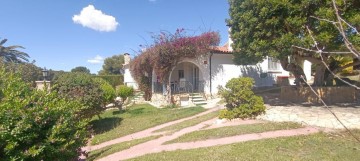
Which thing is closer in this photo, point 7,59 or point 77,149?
point 77,149

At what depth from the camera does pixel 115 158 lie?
9219 mm

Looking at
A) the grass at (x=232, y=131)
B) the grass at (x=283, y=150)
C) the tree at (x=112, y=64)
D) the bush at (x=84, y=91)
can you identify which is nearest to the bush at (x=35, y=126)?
the grass at (x=283, y=150)

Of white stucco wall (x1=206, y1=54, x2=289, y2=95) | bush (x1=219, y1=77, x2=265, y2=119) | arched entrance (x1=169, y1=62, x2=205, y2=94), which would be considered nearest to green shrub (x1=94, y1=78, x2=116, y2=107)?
arched entrance (x1=169, y1=62, x2=205, y2=94)

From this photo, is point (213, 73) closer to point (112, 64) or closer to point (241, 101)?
point (241, 101)

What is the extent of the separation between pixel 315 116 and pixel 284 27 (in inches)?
185

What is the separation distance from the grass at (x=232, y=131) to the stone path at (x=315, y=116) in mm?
844

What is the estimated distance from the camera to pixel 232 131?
422 inches

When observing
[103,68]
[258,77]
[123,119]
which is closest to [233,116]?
[123,119]

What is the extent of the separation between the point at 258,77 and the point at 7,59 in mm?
39685

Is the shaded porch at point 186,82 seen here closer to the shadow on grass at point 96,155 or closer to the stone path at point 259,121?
the stone path at point 259,121

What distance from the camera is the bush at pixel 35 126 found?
206 inches

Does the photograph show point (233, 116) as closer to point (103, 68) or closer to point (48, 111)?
point (48, 111)

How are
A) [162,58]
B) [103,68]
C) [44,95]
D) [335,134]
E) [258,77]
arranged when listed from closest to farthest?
[44,95] → [335,134] → [162,58] → [258,77] → [103,68]

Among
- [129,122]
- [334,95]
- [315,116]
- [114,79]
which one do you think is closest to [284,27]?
[315,116]
